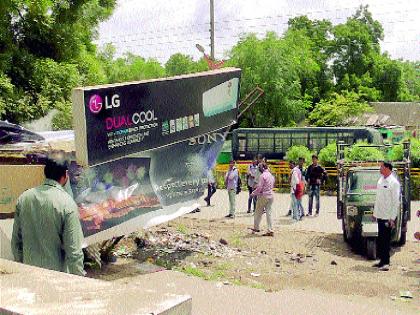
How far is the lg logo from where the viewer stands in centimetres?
765

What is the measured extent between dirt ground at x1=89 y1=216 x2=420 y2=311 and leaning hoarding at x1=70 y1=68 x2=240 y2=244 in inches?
33.3

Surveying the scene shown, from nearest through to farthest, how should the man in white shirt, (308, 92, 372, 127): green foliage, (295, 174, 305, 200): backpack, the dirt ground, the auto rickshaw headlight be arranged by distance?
the dirt ground, the man in white shirt, the auto rickshaw headlight, (295, 174, 305, 200): backpack, (308, 92, 372, 127): green foliage

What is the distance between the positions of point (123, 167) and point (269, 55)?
35.6 meters

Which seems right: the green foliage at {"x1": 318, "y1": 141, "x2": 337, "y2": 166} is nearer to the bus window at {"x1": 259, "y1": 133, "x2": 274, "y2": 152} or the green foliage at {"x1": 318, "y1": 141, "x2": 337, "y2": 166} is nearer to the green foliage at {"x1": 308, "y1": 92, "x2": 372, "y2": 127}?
the bus window at {"x1": 259, "y1": 133, "x2": 274, "y2": 152}

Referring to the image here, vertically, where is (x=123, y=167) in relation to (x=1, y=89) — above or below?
below

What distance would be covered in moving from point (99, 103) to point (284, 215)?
11031 mm

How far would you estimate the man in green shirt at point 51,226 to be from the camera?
4.56 meters

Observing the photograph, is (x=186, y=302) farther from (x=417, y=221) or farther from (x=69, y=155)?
(x=417, y=221)

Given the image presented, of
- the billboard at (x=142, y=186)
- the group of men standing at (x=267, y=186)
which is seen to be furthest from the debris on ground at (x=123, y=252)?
the group of men standing at (x=267, y=186)

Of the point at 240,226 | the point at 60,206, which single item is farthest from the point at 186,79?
the point at 240,226

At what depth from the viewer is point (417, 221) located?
15953 mm

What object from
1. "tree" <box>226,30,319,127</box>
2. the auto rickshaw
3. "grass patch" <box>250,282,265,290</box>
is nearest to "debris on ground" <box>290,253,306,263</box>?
the auto rickshaw

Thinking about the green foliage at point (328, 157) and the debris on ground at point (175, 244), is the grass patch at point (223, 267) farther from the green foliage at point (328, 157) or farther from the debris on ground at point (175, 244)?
the green foliage at point (328, 157)

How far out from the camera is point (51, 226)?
457cm
